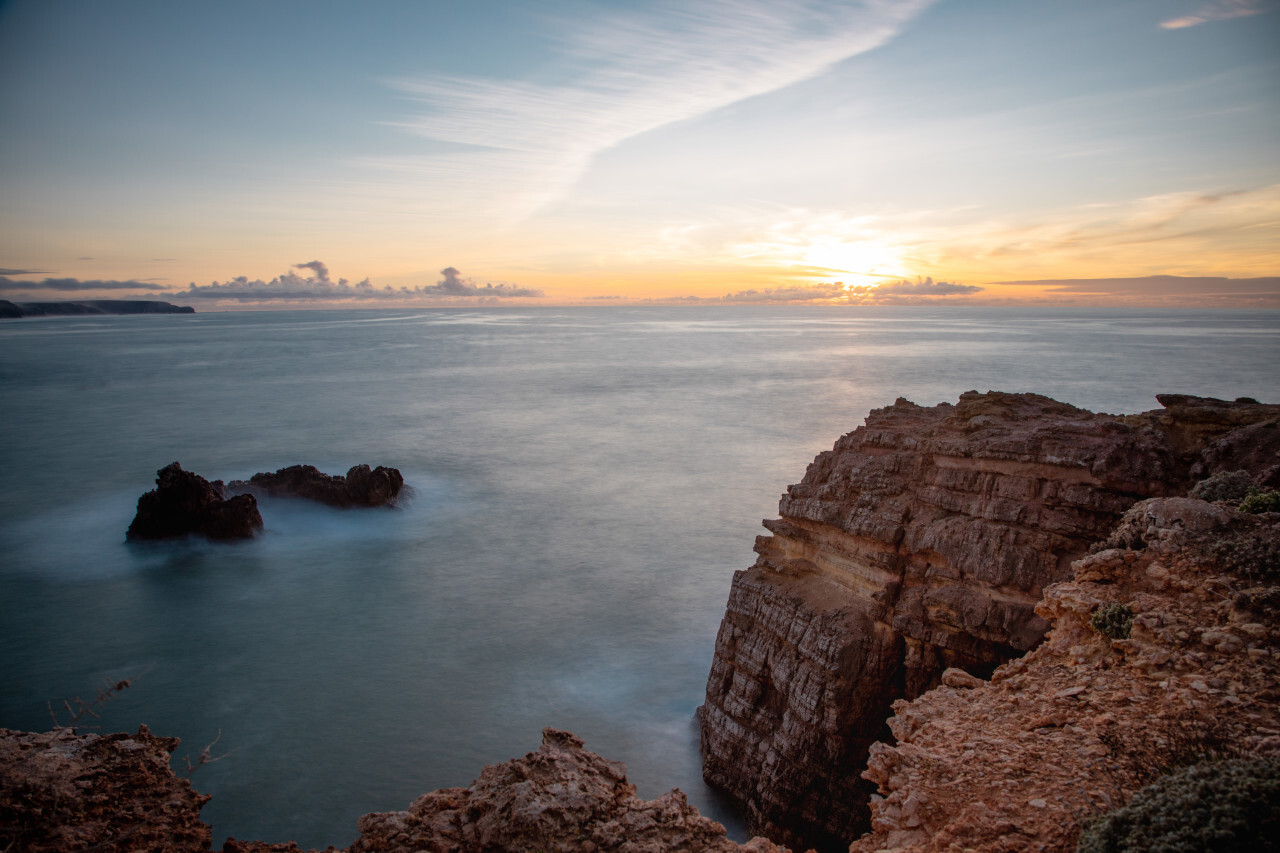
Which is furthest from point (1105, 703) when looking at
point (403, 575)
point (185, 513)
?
point (185, 513)

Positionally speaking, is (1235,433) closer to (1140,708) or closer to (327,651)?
(1140,708)

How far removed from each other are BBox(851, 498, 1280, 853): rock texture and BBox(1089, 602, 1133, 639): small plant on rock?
0.10m

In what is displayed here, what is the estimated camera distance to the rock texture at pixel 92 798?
18.0 feet

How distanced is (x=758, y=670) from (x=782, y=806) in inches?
89.7

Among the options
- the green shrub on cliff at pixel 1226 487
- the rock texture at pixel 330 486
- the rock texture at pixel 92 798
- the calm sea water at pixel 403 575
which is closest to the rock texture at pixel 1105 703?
the green shrub on cliff at pixel 1226 487

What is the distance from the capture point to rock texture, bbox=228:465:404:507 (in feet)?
97.3

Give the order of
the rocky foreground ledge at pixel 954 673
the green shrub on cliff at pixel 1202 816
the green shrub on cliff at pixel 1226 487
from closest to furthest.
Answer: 1. the green shrub on cliff at pixel 1202 816
2. the rocky foreground ledge at pixel 954 673
3. the green shrub on cliff at pixel 1226 487

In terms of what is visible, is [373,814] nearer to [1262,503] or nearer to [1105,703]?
[1105,703]

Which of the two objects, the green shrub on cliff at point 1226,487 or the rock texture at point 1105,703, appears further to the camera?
the green shrub on cliff at point 1226,487

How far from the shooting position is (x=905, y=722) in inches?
340

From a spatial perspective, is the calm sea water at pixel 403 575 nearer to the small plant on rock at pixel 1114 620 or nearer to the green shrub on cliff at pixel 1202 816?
the small plant on rock at pixel 1114 620

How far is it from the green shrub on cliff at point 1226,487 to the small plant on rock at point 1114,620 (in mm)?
3347

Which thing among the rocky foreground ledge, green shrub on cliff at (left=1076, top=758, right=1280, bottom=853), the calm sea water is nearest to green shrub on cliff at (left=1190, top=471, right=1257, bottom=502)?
the rocky foreground ledge

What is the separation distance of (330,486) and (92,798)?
83.8 feet
